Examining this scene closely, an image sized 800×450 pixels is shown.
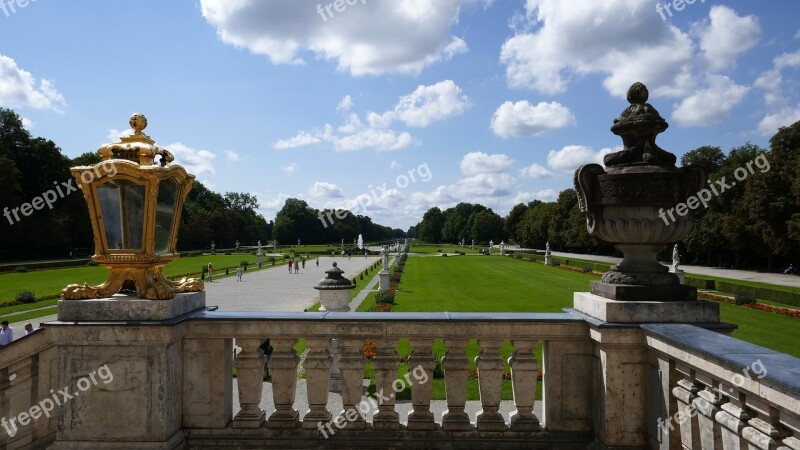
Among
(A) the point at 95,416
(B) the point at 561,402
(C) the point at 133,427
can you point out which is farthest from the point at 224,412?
(B) the point at 561,402

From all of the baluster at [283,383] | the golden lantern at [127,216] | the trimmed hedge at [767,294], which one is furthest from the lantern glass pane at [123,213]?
the trimmed hedge at [767,294]

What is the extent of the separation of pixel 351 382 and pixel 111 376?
193 centimetres

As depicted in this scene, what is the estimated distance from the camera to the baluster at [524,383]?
14.4 ft

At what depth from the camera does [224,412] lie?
14.6ft

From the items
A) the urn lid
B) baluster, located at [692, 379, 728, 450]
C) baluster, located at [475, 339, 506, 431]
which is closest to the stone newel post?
baluster, located at [692, 379, 728, 450]

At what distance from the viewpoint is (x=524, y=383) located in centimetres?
440

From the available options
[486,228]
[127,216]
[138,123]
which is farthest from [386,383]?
[486,228]

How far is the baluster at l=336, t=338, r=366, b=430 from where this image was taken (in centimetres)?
438

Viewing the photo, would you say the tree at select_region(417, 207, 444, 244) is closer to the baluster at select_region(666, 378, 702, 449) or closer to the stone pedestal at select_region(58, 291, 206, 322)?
the stone pedestal at select_region(58, 291, 206, 322)

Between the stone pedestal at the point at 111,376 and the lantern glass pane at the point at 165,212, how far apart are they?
61 centimetres

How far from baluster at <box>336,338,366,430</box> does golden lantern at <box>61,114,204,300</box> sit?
61.8 inches

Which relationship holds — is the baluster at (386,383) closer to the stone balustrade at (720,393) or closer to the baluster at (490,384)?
the baluster at (490,384)

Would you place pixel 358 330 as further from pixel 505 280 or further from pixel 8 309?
pixel 505 280

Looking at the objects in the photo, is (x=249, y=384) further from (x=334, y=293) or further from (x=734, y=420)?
(x=334, y=293)
